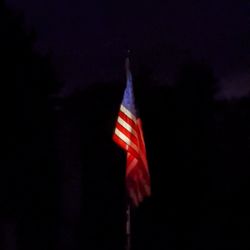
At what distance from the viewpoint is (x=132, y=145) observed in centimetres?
719

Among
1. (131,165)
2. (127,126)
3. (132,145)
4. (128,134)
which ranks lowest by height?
(131,165)

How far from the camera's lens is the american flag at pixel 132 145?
7.20 meters

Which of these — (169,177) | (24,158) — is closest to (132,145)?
(169,177)

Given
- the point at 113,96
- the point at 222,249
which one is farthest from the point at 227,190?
the point at 113,96

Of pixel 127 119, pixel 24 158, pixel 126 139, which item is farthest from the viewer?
pixel 24 158

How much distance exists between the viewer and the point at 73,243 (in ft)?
33.0

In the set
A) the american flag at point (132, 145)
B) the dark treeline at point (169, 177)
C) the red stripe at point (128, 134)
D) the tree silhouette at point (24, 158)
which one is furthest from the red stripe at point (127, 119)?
the tree silhouette at point (24, 158)

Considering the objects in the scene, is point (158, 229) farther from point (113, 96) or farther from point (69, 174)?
point (113, 96)

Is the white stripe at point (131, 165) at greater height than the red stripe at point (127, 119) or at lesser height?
lesser

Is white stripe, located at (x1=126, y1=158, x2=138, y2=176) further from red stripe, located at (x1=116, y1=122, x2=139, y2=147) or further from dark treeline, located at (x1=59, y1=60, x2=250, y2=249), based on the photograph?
dark treeline, located at (x1=59, y1=60, x2=250, y2=249)

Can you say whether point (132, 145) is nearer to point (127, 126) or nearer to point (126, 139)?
point (126, 139)

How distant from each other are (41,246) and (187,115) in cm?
393

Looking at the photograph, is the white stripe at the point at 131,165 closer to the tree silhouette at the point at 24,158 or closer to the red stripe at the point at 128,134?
the red stripe at the point at 128,134

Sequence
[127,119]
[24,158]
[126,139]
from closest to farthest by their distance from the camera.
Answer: [126,139], [127,119], [24,158]
